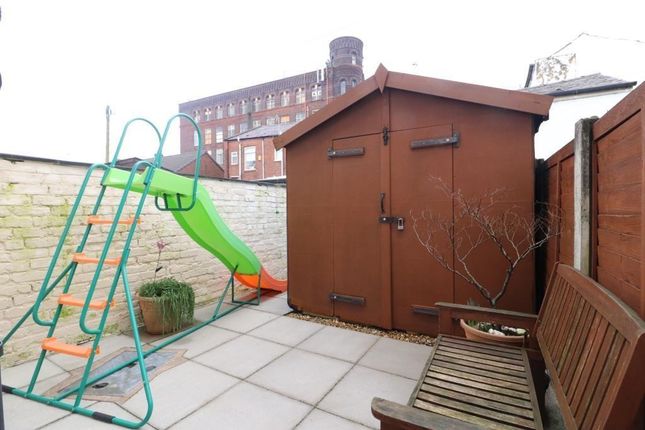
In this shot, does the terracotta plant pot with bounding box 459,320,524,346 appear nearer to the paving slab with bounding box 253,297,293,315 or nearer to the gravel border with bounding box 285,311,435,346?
the gravel border with bounding box 285,311,435,346

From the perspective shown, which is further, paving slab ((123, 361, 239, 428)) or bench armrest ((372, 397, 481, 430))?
paving slab ((123, 361, 239, 428))

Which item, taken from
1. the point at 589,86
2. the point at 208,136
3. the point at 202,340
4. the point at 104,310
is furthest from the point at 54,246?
the point at 208,136

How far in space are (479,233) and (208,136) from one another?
39325 mm

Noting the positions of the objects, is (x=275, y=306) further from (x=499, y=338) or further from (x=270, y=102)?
(x=270, y=102)

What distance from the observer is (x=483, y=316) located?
2.26 metres

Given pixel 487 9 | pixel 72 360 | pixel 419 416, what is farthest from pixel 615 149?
pixel 487 9

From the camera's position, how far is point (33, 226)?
2918mm

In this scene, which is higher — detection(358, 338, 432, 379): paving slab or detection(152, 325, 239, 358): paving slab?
detection(358, 338, 432, 379): paving slab

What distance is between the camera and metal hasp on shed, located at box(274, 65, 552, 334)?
9.93 ft

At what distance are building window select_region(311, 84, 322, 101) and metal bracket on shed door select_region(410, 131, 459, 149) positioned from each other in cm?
3153

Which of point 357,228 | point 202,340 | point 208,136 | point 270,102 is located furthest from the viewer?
point 208,136

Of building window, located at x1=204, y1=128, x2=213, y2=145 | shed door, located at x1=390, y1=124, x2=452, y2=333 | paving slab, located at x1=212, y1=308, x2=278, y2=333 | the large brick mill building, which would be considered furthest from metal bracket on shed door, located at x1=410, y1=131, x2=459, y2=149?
building window, located at x1=204, y1=128, x2=213, y2=145

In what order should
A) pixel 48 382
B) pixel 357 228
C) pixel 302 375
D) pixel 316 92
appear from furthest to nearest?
1. pixel 316 92
2. pixel 357 228
3. pixel 302 375
4. pixel 48 382

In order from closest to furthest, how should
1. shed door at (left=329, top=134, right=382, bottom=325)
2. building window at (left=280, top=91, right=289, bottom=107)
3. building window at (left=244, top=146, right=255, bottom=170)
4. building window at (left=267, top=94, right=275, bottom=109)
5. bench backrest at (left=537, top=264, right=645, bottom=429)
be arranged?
bench backrest at (left=537, top=264, right=645, bottom=429) → shed door at (left=329, top=134, right=382, bottom=325) → building window at (left=244, top=146, right=255, bottom=170) → building window at (left=280, top=91, right=289, bottom=107) → building window at (left=267, top=94, right=275, bottom=109)
